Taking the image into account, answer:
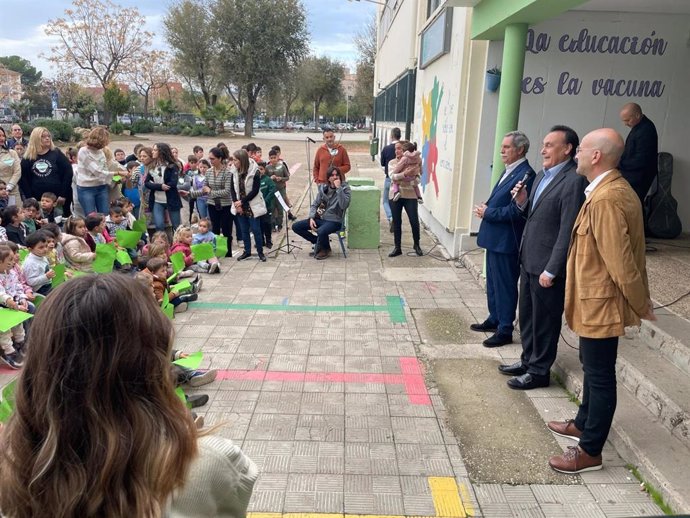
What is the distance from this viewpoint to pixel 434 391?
4074 mm

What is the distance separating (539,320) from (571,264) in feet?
2.93

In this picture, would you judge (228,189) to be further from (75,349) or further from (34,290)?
(75,349)

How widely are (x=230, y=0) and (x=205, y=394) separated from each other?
40960mm

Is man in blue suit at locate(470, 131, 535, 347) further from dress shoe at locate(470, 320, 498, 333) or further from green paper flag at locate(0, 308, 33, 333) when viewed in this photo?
green paper flag at locate(0, 308, 33, 333)

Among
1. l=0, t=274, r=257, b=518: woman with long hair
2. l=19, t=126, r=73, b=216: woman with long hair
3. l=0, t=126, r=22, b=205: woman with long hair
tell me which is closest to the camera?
l=0, t=274, r=257, b=518: woman with long hair

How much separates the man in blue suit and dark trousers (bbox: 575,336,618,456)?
67.0 inches

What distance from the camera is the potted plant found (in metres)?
6.88

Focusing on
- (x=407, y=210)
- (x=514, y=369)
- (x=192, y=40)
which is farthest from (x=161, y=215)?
(x=192, y=40)

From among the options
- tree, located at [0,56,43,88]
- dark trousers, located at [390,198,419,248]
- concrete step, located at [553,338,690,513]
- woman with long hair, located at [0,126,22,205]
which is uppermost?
tree, located at [0,56,43,88]

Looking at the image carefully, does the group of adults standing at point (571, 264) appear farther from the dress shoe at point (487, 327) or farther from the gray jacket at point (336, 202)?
the gray jacket at point (336, 202)

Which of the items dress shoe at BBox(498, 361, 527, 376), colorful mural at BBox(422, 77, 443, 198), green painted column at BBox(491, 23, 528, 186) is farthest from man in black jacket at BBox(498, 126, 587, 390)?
colorful mural at BBox(422, 77, 443, 198)

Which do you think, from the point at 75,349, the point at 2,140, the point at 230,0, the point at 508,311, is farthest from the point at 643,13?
the point at 230,0

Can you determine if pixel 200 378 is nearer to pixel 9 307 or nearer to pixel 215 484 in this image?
pixel 9 307

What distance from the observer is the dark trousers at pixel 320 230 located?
314 inches
